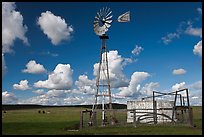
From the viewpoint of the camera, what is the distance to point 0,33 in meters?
20.4

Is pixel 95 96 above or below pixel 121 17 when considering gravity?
below

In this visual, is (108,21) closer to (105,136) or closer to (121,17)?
(121,17)

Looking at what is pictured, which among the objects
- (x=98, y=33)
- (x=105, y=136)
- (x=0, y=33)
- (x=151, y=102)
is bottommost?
(x=105, y=136)

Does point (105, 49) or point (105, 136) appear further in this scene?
point (105, 49)

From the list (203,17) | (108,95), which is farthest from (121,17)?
(203,17)

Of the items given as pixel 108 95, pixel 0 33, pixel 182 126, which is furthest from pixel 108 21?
pixel 0 33

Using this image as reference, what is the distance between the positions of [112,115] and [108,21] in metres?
9.63

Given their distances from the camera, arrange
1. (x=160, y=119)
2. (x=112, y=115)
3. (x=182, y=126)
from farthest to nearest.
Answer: (x=160, y=119) < (x=112, y=115) < (x=182, y=126)

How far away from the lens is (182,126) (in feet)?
92.1

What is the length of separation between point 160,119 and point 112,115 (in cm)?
643

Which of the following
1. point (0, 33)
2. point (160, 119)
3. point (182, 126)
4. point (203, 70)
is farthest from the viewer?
point (160, 119)

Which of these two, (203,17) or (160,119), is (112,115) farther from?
(203,17)

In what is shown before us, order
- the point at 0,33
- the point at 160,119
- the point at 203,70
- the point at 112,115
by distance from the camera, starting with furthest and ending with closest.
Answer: the point at 160,119 → the point at 112,115 → the point at 0,33 → the point at 203,70

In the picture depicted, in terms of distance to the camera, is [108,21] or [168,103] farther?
[168,103]
